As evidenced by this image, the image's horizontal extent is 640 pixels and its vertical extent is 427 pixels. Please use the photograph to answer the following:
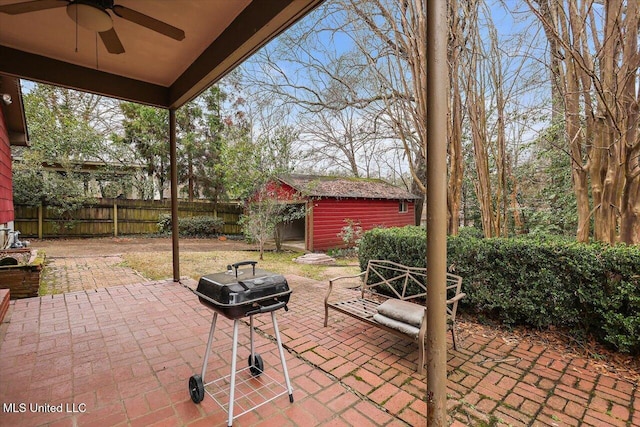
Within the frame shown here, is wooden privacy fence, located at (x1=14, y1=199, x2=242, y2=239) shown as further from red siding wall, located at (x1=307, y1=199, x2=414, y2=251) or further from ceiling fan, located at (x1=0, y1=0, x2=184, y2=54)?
ceiling fan, located at (x1=0, y1=0, x2=184, y2=54)

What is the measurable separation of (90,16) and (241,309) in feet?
8.28

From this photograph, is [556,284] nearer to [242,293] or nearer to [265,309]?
[265,309]

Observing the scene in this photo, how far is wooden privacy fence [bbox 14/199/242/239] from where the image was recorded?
10586mm

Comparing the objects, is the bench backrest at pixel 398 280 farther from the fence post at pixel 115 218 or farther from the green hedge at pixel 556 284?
the fence post at pixel 115 218

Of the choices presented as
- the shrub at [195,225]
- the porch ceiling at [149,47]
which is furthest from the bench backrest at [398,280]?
the shrub at [195,225]

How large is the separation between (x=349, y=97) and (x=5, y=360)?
10204 millimetres

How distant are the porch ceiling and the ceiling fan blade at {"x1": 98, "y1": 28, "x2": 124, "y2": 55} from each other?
A: 0.24 metres

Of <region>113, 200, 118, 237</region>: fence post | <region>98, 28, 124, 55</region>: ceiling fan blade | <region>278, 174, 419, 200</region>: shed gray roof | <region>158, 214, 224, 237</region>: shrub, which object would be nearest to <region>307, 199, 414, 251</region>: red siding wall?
<region>278, 174, 419, 200</region>: shed gray roof

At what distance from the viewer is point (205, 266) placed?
6.98 meters

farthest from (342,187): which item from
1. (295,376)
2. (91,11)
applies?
(91,11)

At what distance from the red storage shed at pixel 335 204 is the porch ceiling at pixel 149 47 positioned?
5.58m

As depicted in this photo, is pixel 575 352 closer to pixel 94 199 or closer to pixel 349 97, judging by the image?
pixel 349 97

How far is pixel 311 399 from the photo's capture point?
6.81 ft

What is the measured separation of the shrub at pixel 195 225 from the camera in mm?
12922
